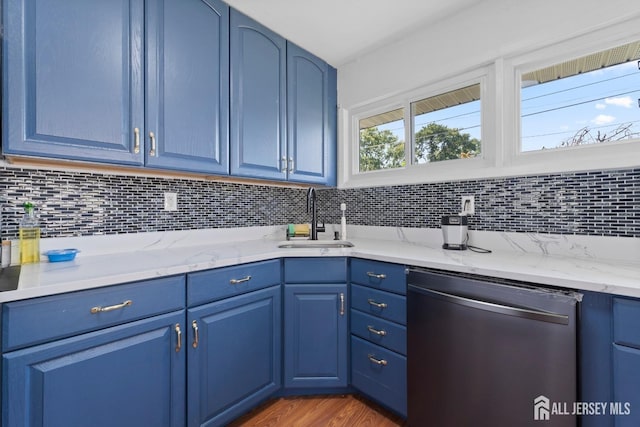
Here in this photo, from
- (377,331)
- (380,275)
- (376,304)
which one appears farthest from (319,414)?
(380,275)

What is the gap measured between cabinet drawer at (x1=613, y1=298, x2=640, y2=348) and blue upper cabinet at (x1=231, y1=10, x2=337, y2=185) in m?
1.71

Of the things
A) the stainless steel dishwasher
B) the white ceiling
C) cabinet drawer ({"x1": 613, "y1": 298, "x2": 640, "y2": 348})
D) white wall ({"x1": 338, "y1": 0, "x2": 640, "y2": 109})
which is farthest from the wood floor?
the white ceiling

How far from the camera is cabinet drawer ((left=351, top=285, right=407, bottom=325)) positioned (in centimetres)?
142

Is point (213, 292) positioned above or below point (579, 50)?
below

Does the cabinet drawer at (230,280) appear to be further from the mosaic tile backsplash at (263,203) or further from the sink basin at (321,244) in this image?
the mosaic tile backsplash at (263,203)

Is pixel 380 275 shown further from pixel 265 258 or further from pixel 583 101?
pixel 583 101

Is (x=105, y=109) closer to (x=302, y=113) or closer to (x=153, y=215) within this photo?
(x=153, y=215)

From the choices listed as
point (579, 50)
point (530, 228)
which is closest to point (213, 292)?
point (530, 228)

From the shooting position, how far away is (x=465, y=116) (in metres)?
1.85

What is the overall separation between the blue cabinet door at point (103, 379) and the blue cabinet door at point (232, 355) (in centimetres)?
7

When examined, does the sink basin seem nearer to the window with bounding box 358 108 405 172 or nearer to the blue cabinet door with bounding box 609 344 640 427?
the window with bounding box 358 108 405 172

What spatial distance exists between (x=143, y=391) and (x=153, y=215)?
916 millimetres

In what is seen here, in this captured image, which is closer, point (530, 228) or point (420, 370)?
point (420, 370)

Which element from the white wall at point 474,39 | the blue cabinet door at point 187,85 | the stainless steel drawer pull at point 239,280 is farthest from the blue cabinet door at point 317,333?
the white wall at point 474,39
